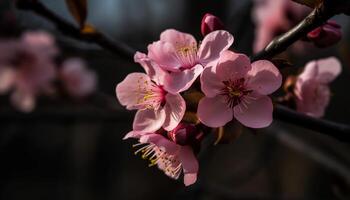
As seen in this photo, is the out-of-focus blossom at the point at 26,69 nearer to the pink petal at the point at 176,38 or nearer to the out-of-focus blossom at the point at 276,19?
the out-of-focus blossom at the point at 276,19

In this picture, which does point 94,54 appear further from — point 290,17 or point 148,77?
point 148,77

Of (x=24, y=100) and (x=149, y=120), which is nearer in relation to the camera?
(x=149, y=120)

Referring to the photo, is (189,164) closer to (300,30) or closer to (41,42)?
(300,30)

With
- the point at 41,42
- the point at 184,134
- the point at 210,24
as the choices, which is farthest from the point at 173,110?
the point at 41,42

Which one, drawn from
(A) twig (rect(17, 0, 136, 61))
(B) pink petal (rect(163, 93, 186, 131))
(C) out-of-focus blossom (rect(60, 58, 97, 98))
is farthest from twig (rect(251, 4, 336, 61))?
(C) out-of-focus blossom (rect(60, 58, 97, 98))

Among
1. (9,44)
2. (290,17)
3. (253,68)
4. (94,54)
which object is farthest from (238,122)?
(9,44)

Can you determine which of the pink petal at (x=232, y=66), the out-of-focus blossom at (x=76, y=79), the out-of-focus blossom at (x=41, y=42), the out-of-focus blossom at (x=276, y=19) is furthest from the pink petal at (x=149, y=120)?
the out-of-focus blossom at (x=76, y=79)

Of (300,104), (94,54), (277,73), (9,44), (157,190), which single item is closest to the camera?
(277,73)
